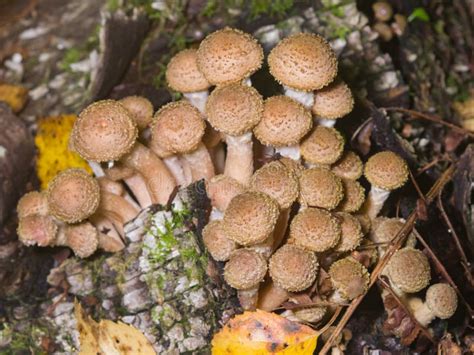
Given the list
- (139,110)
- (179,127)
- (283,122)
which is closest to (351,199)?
(283,122)

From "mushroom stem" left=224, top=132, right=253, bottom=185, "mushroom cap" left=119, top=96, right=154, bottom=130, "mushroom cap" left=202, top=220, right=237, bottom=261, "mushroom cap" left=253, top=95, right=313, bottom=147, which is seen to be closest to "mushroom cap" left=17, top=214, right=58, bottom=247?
"mushroom cap" left=119, top=96, right=154, bottom=130

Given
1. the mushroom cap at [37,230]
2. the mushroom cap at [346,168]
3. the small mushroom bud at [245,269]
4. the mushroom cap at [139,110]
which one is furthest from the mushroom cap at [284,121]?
the mushroom cap at [37,230]

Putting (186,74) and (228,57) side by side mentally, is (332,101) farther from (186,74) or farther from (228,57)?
(186,74)

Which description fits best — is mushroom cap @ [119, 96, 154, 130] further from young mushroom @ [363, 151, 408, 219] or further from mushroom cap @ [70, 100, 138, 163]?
young mushroom @ [363, 151, 408, 219]

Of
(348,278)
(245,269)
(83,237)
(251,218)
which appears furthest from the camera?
(83,237)

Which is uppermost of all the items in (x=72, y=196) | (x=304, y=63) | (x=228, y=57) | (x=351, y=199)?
(x=228, y=57)

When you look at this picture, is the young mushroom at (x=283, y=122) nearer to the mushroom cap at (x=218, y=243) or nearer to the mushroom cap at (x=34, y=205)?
the mushroom cap at (x=218, y=243)

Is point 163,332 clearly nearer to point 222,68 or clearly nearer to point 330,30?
point 222,68
